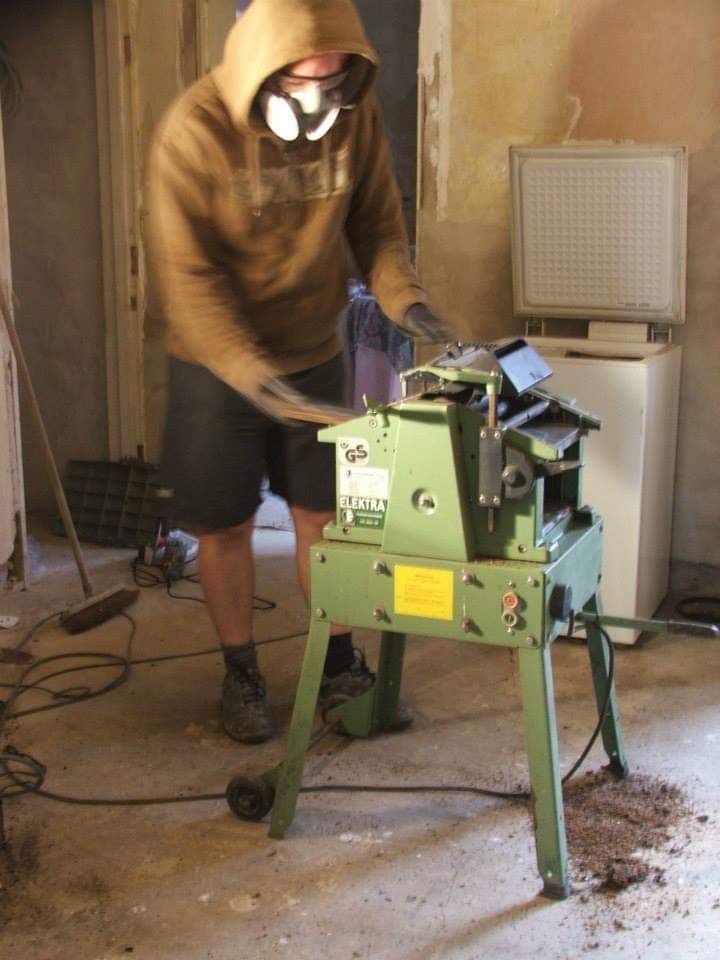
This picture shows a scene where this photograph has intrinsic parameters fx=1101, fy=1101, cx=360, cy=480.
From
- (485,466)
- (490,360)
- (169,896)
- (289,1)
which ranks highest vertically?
(289,1)

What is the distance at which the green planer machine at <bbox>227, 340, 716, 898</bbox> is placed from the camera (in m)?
1.78

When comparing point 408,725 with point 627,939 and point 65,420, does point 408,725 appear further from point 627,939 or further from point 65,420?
point 65,420

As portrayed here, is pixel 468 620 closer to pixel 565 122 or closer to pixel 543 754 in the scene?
pixel 543 754

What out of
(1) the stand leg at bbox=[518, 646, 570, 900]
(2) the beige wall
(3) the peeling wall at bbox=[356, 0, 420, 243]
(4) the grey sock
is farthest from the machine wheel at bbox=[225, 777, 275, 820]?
(3) the peeling wall at bbox=[356, 0, 420, 243]

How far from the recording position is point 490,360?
6.10ft

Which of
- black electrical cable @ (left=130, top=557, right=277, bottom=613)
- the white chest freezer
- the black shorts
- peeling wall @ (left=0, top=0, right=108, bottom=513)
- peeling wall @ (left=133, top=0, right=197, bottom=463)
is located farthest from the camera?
peeling wall @ (left=0, top=0, right=108, bottom=513)

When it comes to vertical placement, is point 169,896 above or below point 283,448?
below

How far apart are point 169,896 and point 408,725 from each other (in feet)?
2.49

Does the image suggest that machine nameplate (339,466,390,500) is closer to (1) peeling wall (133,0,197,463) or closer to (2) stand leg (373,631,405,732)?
(2) stand leg (373,631,405,732)

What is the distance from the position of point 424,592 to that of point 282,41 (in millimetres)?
962

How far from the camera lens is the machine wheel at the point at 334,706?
2438 millimetres

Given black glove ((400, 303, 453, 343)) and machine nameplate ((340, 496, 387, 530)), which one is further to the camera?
black glove ((400, 303, 453, 343))

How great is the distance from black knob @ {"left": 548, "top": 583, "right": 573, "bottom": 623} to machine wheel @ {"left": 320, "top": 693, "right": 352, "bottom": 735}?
2.51 ft

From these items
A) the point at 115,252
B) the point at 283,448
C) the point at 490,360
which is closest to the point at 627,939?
the point at 490,360
